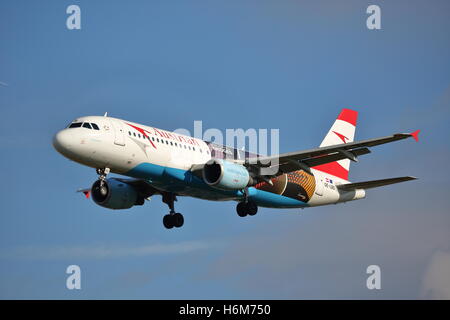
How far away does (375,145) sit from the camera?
48469 mm

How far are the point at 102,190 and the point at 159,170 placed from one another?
3.49 metres

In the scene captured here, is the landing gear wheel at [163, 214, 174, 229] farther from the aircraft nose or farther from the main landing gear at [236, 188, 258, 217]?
the aircraft nose

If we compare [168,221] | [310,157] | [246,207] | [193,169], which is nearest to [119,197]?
[168,221]

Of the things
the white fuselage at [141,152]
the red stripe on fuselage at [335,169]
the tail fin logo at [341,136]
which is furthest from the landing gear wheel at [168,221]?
the tail fin logo at [341,136]

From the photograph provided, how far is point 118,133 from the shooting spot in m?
47.8

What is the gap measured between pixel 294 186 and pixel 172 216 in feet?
28.0

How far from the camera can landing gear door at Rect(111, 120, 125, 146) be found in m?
47.5

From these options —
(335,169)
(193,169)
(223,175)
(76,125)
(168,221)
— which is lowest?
(168,221)

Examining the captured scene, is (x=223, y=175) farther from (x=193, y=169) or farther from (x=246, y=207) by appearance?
(x=246, y=207)

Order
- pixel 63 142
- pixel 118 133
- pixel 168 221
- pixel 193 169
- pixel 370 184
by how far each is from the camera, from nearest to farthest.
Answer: pixel 63 142
pixel 118 133
pixel 193 169
pixel 168 221
pixel 370 184

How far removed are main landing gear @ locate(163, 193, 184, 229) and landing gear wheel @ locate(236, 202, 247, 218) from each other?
4.27m

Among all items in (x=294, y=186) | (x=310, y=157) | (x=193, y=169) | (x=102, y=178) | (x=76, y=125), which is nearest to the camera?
(x=76, y=125)
